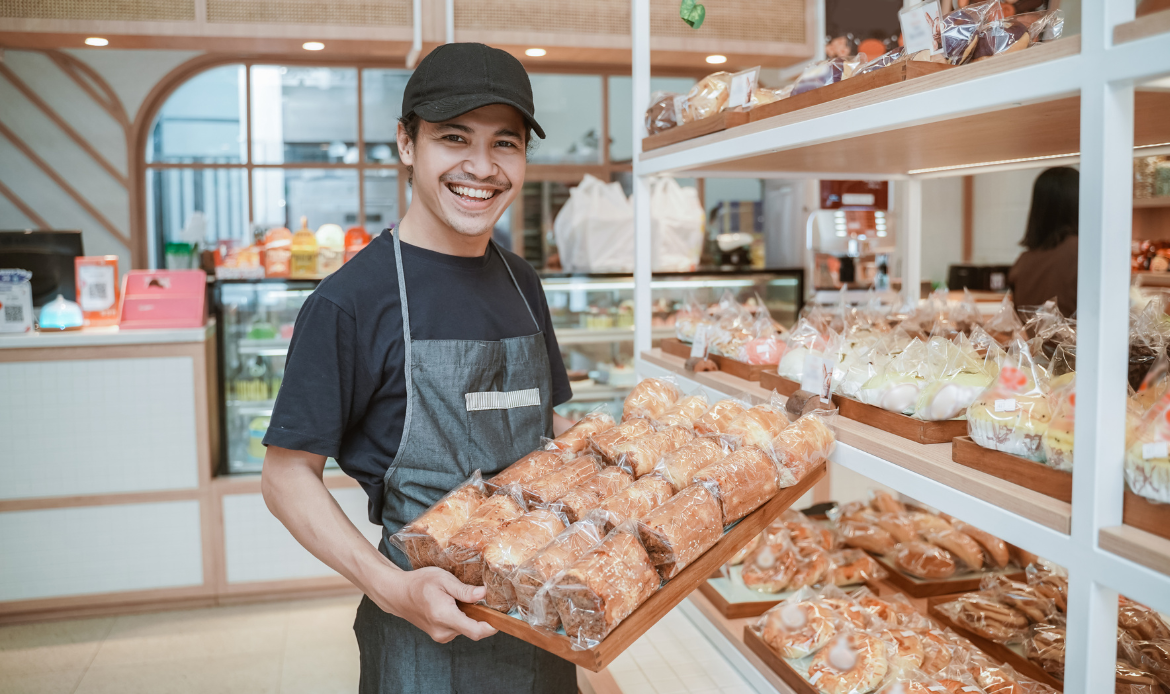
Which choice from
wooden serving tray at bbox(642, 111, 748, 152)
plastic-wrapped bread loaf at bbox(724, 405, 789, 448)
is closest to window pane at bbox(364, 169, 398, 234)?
wooden serving tray at bbox(642, 111, 748, 152)

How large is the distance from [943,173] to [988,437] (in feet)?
4.31

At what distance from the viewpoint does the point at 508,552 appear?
1.06 meters

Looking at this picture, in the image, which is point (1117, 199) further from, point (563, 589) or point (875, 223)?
point (875, 223)

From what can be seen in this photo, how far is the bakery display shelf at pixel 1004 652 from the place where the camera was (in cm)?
143

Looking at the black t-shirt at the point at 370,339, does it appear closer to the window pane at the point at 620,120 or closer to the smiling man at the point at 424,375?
the smiling man at the point at 424,375

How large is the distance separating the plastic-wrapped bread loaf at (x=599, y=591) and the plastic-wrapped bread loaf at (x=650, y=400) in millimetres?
488

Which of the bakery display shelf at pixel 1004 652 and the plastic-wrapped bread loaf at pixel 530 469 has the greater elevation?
the plastic-wrapped bread loaf at pixel 530 469

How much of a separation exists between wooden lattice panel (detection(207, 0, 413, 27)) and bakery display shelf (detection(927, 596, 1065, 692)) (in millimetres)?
3106

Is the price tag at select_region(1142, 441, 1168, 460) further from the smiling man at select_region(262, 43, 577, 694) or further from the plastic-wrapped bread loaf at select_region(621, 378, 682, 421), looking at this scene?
the smiling man at select_region(262, 43, 577, 694)

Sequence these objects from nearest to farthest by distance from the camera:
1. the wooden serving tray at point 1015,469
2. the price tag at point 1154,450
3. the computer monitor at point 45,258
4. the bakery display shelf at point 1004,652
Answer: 1. the price tag at point 1154,450
2. the wooden serving tray at point 1015,469
3. the bakery display shelf at point 1004,652
4. the computer monitor at point 45,258

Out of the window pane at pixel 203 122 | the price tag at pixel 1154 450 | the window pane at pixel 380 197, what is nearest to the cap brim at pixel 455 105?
the price tag at pixel 1154 450

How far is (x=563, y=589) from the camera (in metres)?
0.98

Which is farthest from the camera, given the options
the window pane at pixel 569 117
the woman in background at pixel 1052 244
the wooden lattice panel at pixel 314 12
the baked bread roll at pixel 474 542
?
the window pane at pixel 569 117

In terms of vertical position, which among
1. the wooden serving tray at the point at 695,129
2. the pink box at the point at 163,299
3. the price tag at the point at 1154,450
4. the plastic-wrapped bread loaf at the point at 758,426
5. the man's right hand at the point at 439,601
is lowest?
the man's right hand at the point at 439,601
